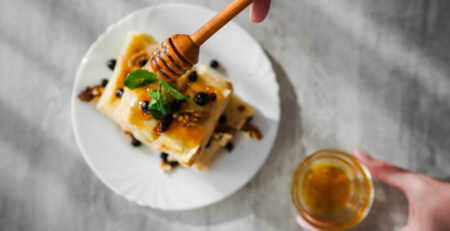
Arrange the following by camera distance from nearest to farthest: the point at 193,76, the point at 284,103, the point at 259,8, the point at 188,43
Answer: the point at 188,43 → the point at 259,8 → the point at 193,76 → the point at 284,103

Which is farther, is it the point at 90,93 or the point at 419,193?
the point at 419,193

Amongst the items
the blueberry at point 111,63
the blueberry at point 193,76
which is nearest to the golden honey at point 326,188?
the blueberry at point 193,76

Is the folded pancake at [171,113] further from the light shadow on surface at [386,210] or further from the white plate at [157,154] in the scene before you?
the light shadow on surface at [386,210]

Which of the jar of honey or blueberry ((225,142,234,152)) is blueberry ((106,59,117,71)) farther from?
the jar of honey

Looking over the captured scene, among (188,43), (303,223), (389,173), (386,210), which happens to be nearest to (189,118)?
(188,43)

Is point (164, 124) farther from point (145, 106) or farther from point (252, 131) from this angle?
point (252, 131)

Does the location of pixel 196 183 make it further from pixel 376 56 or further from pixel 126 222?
pixel 376 56
